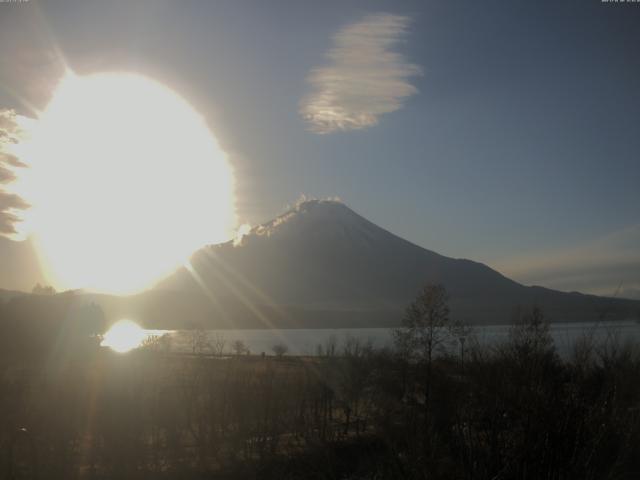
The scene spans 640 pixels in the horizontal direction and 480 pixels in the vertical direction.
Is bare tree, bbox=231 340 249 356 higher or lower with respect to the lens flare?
lower

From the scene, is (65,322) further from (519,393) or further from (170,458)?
(519,393)

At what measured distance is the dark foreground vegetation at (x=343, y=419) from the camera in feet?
13.7

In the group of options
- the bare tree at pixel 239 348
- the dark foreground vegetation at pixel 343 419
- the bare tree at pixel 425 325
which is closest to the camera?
the dark foreground vegetation at pixel 343 419

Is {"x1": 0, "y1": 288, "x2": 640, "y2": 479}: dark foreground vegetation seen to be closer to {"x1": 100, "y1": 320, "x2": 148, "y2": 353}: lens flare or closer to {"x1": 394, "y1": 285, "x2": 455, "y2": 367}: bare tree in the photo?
{"x1": 394, "y1": 285, "x2": 455, "y2": 367}: bare tree

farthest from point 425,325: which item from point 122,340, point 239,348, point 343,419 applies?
point 122,340

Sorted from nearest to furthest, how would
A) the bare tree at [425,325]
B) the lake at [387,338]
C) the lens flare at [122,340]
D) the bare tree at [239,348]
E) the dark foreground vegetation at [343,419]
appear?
the dark foreground vegetation at [343,419] < the lake at [387,338] < the bare tree at [425,325] < the lens flare at [122,340] < the bare tree at [239,348]

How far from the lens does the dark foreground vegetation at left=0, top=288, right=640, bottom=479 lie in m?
4.16

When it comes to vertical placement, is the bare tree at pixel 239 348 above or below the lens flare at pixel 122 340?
below

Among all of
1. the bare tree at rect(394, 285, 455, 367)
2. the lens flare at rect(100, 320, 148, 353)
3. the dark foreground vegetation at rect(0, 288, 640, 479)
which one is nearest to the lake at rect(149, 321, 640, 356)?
the dark foreground vegetation at rect(0, 288, 640, 479)

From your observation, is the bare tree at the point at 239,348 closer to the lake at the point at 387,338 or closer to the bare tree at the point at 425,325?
the lake at the point at 387,338

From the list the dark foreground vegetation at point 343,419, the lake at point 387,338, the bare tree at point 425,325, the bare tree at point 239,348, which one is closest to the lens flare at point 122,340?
the lake at point 387,338

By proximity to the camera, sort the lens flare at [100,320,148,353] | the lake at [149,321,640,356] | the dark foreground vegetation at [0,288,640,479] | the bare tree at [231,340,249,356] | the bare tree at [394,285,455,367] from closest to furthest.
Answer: the dark foreground vegetation at [0,288,640,479], the lake at [149,321,640,356], the bare tree at [394,285,455,367], the lens flare at [100,320,148,353], the bare tree at [231,340,249,356]

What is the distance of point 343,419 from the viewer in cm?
2719

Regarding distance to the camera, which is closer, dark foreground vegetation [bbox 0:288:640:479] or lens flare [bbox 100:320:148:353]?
dark foreground vegetation [bbox 0:288:640:479]
